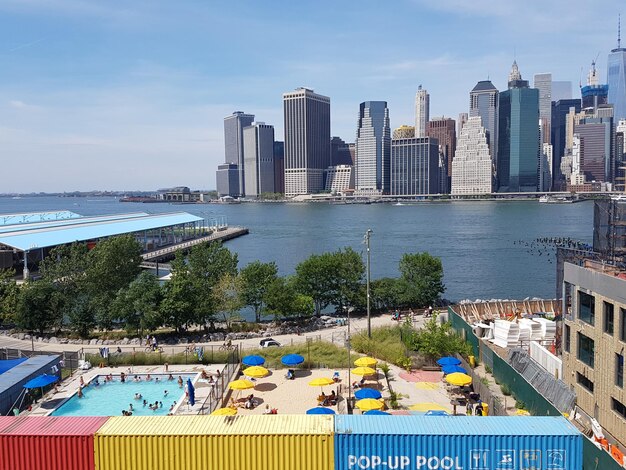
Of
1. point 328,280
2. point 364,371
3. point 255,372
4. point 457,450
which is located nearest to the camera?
point 457,450

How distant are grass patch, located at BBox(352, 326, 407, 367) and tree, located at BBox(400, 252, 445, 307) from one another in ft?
30.0

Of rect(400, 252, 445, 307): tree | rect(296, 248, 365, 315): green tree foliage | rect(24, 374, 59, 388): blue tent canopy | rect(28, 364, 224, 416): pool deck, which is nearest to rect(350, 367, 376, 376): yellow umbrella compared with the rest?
rect(28, 364, 224, 416): pool deck

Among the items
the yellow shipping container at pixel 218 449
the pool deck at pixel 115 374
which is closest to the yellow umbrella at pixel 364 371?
the pool deck at pixel 115 374

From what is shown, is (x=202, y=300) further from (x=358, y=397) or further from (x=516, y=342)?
(x=516, y=342)

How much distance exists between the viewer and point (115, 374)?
89.3 feet

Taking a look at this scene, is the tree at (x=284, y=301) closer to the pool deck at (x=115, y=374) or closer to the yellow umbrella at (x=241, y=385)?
the pool deck at (x=115, y=374)

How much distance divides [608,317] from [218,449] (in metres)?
14.8

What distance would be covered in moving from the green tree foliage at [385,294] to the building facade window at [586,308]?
70.9 feet

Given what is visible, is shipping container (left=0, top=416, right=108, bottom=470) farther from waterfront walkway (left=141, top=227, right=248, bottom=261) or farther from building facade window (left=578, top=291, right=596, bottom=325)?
waterfront walkway (left=141, top=227, right=248, bottom=261)

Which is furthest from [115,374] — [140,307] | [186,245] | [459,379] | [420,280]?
Answer: [186,245]

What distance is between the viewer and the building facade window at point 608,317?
1909 centimetres

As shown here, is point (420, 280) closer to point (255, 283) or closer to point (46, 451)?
point (255, 283)

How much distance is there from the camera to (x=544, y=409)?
19.5m

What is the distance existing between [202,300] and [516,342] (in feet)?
63.8
